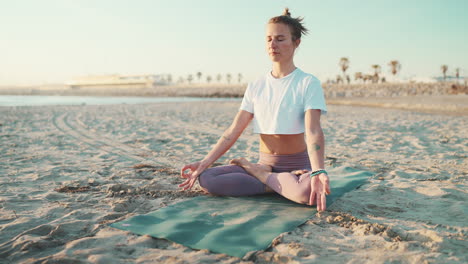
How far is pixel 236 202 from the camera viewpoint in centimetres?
279

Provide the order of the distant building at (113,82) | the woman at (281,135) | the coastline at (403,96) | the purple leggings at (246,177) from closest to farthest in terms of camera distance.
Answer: the woman at (281,135)
the purple leggings at (246,177)
the coastline at (403,96)
the distant building at (113,82)

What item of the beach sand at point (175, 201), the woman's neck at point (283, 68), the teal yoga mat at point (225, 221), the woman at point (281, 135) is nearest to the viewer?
the beach sand at point (175, 201)

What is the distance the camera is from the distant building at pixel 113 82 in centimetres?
7962

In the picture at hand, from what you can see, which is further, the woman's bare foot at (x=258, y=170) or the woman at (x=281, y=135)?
the woman's bare foot at (x=258, y=170)

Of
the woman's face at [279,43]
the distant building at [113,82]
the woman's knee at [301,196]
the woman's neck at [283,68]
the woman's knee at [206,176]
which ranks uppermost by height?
the distant building at [113,82]

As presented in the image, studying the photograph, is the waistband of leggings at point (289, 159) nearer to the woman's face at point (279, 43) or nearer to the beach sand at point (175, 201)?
the beach sand at point (175, 201)

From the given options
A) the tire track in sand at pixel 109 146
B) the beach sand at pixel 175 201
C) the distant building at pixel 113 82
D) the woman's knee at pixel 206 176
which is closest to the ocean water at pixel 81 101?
the tire track in sand at pixel 109 146

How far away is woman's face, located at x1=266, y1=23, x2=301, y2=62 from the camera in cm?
259

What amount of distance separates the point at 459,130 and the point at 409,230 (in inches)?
251

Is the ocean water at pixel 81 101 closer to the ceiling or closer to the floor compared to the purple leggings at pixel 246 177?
closer to the ceiling

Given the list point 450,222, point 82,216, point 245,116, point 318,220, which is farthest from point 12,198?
point 450,222

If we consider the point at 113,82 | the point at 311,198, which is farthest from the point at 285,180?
the point at 113,82

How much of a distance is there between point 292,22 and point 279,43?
7.2 inches

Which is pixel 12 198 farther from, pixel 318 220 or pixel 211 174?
pixel 318 220
